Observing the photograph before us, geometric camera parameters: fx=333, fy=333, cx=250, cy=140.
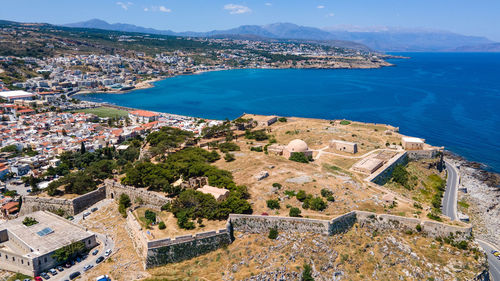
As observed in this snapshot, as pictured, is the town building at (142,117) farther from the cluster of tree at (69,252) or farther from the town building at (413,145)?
the town building at (413,145)

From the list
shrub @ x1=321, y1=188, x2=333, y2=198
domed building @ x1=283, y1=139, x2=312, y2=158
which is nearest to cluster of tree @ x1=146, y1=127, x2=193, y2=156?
domed building @ x1=283, y1=139, x2=312, y2=158

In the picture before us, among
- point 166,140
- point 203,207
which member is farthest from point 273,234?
point 166,140

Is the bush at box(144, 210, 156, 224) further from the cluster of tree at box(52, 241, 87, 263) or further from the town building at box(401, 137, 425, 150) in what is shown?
the town building at box(401, 137, 425, 150)

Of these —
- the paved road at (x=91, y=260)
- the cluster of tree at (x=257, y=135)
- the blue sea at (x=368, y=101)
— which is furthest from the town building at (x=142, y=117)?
the paved road at (x=91, y=260)

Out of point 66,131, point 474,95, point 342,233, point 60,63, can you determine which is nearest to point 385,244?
point 342,233

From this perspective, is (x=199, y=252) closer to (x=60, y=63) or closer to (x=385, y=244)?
(x=385, y=244)

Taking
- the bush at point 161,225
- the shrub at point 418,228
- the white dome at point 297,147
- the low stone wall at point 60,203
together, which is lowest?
the low stone wall at point 60,203
